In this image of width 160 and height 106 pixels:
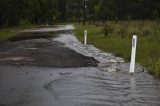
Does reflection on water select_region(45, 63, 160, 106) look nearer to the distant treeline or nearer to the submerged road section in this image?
the submerged road section

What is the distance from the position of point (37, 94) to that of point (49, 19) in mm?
120978

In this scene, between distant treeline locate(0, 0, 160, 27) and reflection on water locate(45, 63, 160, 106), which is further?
distant treeline locate(0, 0, 160, 27)

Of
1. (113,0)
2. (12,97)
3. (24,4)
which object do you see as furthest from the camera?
(113,0)

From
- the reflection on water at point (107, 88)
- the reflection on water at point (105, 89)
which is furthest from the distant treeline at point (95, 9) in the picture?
the reflection on water at point (105, 89)

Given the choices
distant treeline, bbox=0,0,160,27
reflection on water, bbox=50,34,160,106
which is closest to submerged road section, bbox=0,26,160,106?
reflection on water, bbox=50,34,160,106

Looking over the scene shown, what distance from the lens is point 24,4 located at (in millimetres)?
81938

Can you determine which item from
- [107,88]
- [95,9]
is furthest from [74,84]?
[95,9]

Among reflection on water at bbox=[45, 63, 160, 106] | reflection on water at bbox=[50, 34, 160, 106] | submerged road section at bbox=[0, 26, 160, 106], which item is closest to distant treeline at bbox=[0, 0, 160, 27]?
submerged road section at bbox=[0, 26, 160, 106]

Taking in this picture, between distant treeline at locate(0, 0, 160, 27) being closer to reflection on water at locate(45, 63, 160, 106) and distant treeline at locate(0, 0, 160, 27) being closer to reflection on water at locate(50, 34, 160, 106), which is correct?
reflection on water at locate(50, 34, 160, 106)

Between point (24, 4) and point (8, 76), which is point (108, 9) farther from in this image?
point (8, 76)

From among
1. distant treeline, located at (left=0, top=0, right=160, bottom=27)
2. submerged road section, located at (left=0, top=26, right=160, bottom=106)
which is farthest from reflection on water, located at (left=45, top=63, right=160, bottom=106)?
distant treeline, located at (left=0, top=0, right=160, bottom=27)

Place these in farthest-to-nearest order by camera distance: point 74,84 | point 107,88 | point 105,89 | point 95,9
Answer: point 95,9
point 74,84
point 107,88
point 105,89

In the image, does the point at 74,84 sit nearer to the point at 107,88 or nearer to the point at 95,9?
the point at 107,88

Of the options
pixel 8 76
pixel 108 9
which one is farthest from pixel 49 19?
pixel 8 76
